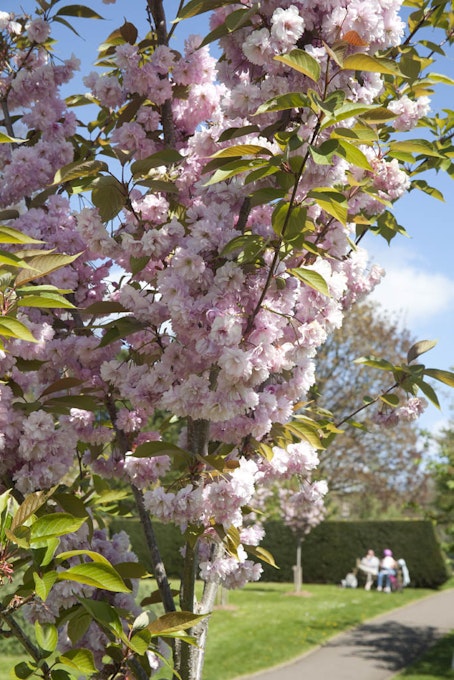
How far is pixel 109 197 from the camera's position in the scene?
197 centimetres

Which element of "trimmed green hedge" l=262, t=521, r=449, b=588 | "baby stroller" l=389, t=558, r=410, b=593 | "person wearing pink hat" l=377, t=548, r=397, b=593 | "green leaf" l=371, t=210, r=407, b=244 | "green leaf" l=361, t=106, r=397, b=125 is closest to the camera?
"green leaf" l=361, t=106, r=397, b=125

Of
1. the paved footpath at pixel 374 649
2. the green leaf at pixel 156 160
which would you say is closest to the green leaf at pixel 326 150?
the green leaf at pixel 156 160

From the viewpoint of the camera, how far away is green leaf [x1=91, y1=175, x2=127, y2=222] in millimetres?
1950

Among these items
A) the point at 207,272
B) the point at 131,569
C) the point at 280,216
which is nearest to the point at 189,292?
the point at 207,272

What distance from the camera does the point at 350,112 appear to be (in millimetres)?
1451

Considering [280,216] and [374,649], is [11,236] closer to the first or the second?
[280,216]

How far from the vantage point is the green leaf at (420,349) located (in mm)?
2539

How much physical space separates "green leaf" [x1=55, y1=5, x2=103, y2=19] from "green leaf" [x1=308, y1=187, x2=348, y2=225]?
151 cm

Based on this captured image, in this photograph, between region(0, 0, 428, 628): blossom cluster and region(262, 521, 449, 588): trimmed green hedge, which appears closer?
region(0, 0, 428, 628): blossom cluster

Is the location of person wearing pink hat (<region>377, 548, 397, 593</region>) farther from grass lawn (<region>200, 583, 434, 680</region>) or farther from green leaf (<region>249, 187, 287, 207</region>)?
green leaf (<region>249, 187, 287, 207</region>)

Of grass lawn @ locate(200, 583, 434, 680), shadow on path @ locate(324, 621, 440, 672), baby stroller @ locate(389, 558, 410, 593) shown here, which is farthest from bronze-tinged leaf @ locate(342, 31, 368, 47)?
baby stroller @ locate(389, 558, 410, 593)

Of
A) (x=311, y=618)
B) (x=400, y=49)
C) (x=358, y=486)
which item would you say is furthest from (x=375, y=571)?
(x=400, y=49)

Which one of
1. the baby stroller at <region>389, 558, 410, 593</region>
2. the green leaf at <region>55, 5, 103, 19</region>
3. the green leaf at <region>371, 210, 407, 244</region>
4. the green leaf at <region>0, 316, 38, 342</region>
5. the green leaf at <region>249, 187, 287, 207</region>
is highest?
the green leaf at <region>55, 5, 103, 19</region>

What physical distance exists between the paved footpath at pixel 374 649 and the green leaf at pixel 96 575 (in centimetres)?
902
